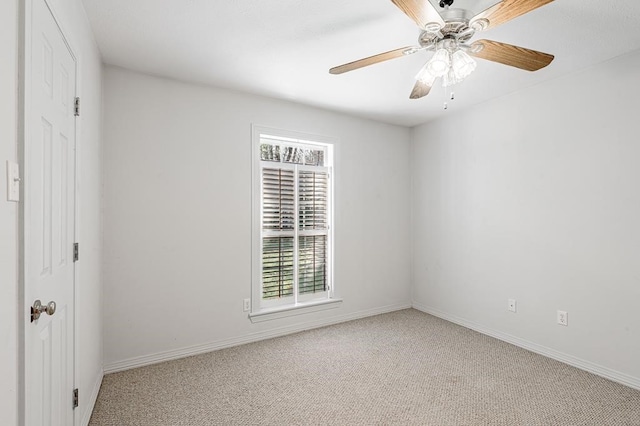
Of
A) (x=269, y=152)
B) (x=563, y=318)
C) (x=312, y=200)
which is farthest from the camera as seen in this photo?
(x=312, y=200)

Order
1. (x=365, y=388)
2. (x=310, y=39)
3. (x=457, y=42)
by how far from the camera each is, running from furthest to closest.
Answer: (x=365, y=388)
(x=310, y=39)
(x=457, y=42)

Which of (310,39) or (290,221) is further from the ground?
→ (310,39)

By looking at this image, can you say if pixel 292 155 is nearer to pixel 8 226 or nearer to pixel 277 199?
pixel 277 199

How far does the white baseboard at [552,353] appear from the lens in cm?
246

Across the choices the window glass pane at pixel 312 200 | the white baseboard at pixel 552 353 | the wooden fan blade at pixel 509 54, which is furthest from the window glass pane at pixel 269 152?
the white baseboard at pixel 552 353

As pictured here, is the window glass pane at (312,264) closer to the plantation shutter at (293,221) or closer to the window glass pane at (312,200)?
the plantation shutter at (293,221)

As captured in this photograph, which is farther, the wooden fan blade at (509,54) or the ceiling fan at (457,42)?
the wooden fan blade at (509,54)

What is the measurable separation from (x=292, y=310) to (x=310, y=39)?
2541 mm

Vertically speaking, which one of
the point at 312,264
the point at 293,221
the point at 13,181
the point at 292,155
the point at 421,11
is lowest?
the point at 312,264

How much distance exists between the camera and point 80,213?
186cm

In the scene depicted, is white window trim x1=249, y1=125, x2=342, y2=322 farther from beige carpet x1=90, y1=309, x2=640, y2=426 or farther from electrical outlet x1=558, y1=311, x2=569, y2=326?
electrical outlet x1=558, y1=311, x2=569, y2=326

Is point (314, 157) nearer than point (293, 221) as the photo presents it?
No

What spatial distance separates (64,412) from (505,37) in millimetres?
3298

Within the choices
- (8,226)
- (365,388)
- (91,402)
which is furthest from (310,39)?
(91,402)
